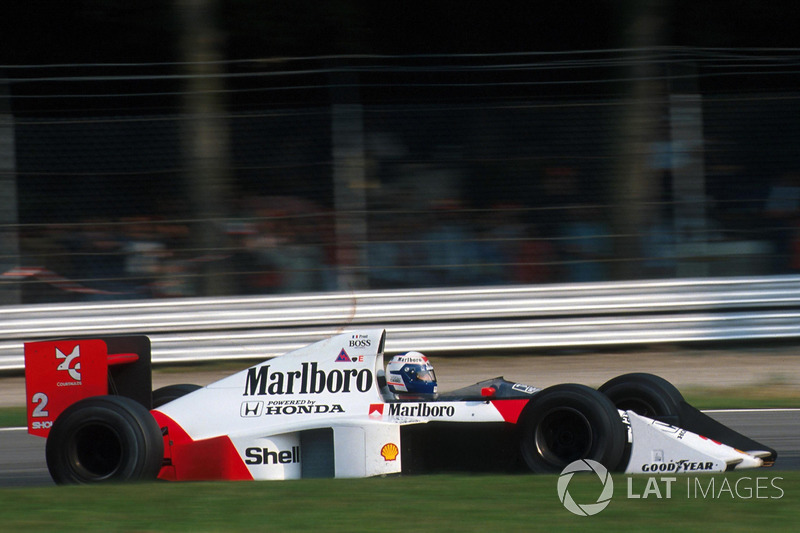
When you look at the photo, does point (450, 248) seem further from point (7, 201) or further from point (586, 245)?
point (7, 201)

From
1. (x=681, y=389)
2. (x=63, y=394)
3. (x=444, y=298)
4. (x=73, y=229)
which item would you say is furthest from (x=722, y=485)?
(x=73, y=229)

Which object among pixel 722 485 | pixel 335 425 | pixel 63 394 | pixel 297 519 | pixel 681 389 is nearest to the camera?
pixel 297 519

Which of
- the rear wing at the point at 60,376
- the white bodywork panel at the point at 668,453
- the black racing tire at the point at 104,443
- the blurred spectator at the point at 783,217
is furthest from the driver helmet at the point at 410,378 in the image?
the blurred spectator at the point at 783,217

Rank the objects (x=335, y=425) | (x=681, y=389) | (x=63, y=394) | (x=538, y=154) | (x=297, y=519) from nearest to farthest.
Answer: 1. (x=297, y=519)
2. (x=335, y=425)
3. (x=63, y=394)
4. (x=681, y=389)
5. (x=538, y=154)

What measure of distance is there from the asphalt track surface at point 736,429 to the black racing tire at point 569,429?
1285mm

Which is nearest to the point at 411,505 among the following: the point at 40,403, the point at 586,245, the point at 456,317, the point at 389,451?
the point at 389,451

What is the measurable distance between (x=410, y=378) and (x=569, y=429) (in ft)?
3.09

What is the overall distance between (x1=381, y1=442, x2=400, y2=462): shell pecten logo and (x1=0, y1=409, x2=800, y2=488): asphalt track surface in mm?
2035

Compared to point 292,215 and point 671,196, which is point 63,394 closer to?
point 292,215

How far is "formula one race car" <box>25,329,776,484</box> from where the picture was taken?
5.30 m

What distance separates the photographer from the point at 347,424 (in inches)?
219

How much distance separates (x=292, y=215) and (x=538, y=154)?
240cm

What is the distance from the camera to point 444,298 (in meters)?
10.1

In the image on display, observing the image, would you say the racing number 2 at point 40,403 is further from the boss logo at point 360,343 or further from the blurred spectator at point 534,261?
the blurred spectator at point 534,261
